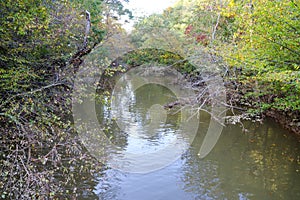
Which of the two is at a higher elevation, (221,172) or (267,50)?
(267,50)

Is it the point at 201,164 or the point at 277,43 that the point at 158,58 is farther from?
the point at 277,43

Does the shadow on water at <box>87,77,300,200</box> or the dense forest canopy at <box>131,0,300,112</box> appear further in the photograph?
the dense forest canopy at <box>131,0,300,112</box>

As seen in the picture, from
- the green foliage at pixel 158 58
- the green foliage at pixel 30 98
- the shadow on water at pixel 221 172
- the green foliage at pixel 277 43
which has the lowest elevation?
the shadow on water at pixel 221 172

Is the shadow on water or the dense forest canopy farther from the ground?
the dense forest canopy

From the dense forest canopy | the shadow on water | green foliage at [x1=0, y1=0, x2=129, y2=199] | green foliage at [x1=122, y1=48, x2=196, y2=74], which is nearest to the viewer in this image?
green foliage at [x1=0, y1=0, x2=129, y2=199]

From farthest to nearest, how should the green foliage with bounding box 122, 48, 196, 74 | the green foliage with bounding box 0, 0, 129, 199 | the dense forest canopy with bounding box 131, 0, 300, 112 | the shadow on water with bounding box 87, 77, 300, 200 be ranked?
the green foliage with bounding box 122, 48, 196, 74
the dense forest canopy with bounding box 131, 0, 300, 112
the shadow on water with bounding box 87, 77, 300, 200
the green foliage with bounding box 0, 0, 129, 199

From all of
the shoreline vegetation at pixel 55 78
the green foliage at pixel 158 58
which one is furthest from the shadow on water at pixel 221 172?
the green foliage at pixel 158 58

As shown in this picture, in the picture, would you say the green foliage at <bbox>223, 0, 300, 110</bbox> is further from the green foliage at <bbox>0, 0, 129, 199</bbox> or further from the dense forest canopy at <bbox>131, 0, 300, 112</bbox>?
the green foliage at <bbox>0, 0, 129, 199</bbox>

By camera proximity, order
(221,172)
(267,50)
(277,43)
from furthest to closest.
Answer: (267,50)
(221,172)
(277,43)

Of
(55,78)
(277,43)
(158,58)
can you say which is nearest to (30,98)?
(55,78)

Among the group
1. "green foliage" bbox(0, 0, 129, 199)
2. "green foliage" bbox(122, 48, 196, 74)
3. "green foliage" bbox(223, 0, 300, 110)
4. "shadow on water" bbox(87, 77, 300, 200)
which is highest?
"green foliage" bbox(122, 48, 196, 74)

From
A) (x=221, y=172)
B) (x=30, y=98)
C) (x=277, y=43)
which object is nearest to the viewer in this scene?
(x=30, y=98)

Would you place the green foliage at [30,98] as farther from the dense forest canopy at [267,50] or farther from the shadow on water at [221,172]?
the dense forest canopy at [267,50]

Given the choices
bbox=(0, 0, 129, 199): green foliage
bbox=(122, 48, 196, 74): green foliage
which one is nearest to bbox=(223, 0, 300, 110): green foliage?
bbox=(0, 0, 129, 199): green foliage
